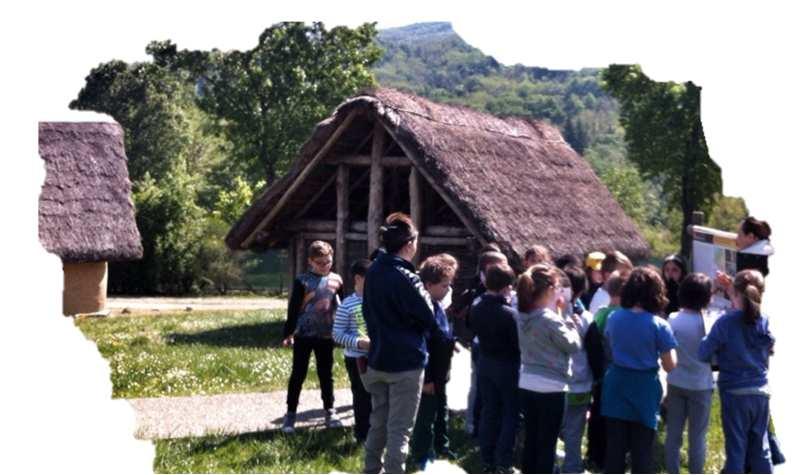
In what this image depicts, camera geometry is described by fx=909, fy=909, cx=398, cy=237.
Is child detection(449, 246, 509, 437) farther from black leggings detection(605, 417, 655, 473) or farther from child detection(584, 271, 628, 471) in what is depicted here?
black leggings detection(605, 417, 655, 473)

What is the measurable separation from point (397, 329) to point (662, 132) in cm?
1016

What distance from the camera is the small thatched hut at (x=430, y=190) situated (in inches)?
462

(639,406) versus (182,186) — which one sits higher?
(182,186)

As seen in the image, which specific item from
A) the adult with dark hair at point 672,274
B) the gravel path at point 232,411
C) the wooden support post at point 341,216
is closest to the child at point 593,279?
the adult with dark hair at point 672,274

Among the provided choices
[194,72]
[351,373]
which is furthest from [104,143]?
[351,373]

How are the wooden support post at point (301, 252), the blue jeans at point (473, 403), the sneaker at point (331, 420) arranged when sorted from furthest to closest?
the wooden support post at point (301, 252) < the sneaker at point (331, 420) < the blue jeans at point (473, 403)

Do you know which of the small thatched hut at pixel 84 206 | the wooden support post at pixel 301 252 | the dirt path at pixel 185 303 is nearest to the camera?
the small thatched hut at pixel 84 206

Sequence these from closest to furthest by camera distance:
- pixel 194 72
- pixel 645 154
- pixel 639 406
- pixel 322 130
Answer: pixel 639 406
pixel 194 72
pixel 322 130
pixel 645 154

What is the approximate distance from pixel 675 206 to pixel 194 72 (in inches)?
323

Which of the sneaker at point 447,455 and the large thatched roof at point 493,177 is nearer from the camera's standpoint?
the sneaker at point 447,455

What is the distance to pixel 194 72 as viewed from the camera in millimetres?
7844

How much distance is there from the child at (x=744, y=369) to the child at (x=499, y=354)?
1.29 meters

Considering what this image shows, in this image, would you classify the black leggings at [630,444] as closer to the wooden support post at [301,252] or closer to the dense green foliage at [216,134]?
the dense green foliage at [216,134]

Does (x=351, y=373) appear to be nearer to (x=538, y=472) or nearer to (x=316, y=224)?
(x=538, y=472)
